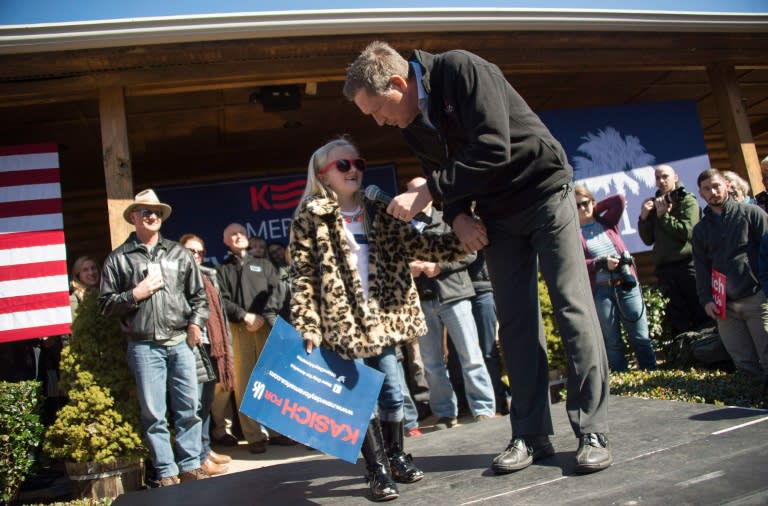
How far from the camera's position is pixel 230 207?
872 centimetres

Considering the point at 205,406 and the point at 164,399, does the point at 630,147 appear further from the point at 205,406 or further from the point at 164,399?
the point at 164,399

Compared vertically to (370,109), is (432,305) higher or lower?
lower

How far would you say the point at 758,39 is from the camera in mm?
7340

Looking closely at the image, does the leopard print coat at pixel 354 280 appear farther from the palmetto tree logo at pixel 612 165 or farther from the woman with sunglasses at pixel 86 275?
the palmetto tree logo at pixel 612 165

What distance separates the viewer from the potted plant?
443 cm

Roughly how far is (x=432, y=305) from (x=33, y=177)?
370 centimetres

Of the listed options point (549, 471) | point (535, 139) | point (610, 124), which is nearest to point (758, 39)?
point (610, 124)

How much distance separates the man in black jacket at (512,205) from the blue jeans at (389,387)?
48 cm

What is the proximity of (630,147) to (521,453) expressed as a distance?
6.47 meters

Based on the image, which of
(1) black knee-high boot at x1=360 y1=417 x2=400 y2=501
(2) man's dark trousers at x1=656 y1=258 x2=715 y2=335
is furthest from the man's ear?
(2) man's dark trousers at x1=656 y1=258 x2=715 y2=335

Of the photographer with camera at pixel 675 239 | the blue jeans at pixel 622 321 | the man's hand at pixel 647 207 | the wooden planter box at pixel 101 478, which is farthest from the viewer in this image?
the man's hand at pixel 647 207

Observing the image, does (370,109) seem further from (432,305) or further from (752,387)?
(752,387)

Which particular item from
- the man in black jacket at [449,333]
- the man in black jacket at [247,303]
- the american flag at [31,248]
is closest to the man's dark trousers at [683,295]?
the man in black jacket at [449,333]

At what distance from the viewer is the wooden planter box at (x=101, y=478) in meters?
4.43
